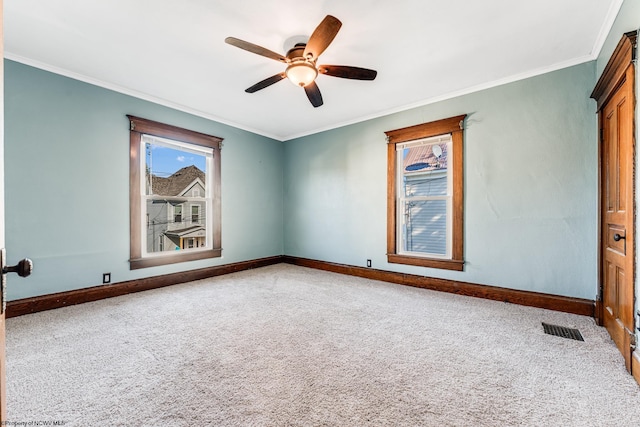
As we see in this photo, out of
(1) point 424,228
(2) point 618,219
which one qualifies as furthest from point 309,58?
(1) point 424,228

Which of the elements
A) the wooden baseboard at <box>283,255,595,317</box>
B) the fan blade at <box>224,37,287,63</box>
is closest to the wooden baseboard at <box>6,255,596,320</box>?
the wooden baseboard at <box>283,255,595,317</box>

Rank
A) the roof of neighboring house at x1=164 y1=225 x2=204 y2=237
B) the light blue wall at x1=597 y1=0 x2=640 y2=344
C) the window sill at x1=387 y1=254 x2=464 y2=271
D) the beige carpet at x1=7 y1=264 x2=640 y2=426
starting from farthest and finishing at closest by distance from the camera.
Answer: the roof of neighboring house at x1=164 y1=225 x2=204 y2=237, the window sill at x1=387 y1=254 x2=464 y2=271, the light blue wall at x1=597 y1=0 x2=640 y2=344, the beige carpet at x1=7 y1=264 x2=640 y2=426

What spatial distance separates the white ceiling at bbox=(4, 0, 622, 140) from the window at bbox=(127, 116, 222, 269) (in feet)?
2.06

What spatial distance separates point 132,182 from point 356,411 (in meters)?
3.72

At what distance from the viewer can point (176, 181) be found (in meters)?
4.24

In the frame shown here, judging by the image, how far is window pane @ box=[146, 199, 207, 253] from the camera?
13.1ft

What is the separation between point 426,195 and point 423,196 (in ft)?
0.17

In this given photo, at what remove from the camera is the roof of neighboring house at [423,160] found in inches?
156

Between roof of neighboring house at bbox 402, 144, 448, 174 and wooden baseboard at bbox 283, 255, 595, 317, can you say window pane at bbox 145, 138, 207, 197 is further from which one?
roof of neighboring house at bbox 402, 144, 448, 174

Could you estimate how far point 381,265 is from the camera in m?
4.40

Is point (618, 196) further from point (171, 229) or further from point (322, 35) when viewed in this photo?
point (171, 229)

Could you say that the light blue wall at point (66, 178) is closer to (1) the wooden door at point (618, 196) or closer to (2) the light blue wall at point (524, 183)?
(2) the light blue wall at point (524, 183)

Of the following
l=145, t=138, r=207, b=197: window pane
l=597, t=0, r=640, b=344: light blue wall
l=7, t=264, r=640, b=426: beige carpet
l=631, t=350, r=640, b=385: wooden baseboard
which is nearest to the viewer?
l=7, t=264, r=640, b=426: beige carpet

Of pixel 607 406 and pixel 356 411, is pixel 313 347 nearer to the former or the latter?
pixel 356 411
